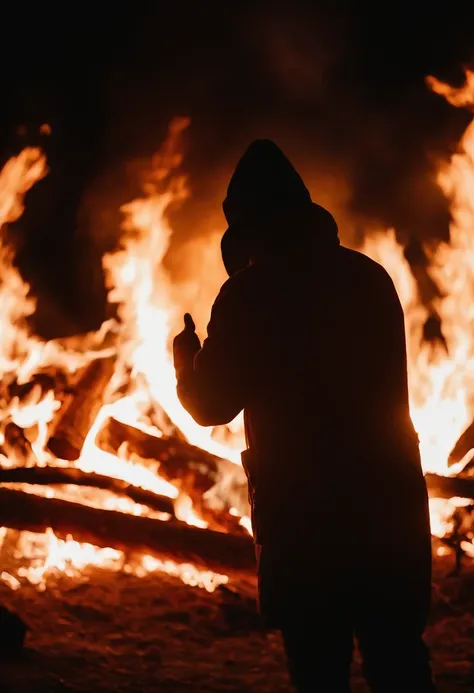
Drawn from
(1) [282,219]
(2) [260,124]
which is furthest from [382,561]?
(2) [260,124]

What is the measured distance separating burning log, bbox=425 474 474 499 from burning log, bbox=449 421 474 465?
0.47 meters

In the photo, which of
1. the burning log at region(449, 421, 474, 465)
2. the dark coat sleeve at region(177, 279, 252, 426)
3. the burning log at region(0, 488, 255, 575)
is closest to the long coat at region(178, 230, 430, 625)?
the dark coat sleeve at region(177, 279, 252, 426)

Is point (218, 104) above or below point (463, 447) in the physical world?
above

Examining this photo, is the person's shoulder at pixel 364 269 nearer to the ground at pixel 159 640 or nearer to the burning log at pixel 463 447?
the ground at pixel 159 640

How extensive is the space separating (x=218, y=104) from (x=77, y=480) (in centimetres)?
462

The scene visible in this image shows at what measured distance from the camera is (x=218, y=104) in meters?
7.11

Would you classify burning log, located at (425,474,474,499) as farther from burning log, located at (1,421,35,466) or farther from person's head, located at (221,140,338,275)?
burning log, located at (1,421,35,466)

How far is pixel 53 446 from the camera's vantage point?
197 inches

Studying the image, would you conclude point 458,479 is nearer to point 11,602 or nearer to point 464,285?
point 464,285

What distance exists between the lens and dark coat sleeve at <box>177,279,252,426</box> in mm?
1910

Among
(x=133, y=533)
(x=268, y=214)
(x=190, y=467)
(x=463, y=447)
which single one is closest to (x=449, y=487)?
(x=463, y=447)

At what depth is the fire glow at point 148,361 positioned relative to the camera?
4.64 m

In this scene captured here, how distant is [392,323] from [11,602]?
9.84 ft

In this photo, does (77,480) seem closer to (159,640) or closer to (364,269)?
(159,640)
